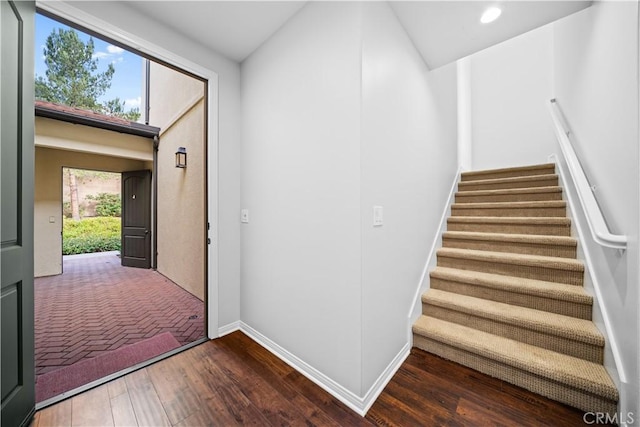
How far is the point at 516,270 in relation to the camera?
215 cm

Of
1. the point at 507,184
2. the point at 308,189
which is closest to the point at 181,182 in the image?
the point at 308,189

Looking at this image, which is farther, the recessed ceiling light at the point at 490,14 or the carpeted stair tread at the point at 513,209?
the carpeted stair tread at the point at 513,209

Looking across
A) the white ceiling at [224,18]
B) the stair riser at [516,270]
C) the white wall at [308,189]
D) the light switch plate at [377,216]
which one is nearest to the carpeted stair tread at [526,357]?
the stair riser at [516,270]

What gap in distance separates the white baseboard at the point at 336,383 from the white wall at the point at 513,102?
404cm

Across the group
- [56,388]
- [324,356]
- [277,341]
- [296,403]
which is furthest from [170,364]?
[324,356]

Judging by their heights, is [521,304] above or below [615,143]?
below

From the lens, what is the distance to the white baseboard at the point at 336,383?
1456mm

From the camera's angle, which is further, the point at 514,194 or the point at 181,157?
the point at 181,157

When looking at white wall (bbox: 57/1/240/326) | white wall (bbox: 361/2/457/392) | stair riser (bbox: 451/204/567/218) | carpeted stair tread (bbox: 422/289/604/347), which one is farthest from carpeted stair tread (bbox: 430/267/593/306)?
white wall (bbox: 57/1/240/326)

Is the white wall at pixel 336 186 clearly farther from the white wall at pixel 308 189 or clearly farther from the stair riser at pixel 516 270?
the stair riser at pixel 516 270

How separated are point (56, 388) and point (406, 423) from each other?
230 centimetres

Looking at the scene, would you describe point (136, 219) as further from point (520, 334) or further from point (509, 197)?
point (509, 197)

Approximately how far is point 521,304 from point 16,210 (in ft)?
11.2

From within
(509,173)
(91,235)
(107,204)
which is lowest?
(91,235)
